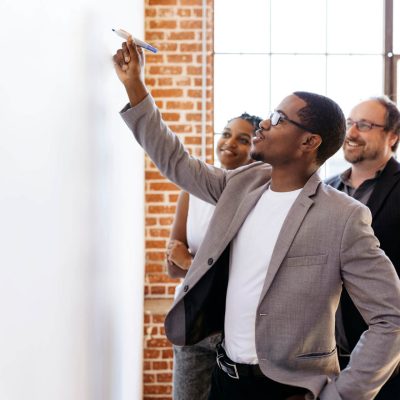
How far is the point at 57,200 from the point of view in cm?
102

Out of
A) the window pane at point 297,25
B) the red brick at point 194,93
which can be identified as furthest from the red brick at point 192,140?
the window pane at point 297,25

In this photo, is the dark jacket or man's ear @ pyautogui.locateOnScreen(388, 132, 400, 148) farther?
man's ear @ pyautogui.locateOnScreen(388, 132, 400, 148)

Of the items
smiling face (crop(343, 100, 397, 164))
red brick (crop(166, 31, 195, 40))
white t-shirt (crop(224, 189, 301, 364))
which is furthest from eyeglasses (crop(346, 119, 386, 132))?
red brick (crop(166, 31, 195, 40))

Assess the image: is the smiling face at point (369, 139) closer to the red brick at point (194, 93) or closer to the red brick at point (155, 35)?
the red brick at point (194, 93)

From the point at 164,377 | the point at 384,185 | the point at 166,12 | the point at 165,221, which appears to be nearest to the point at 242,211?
the point at 384,185

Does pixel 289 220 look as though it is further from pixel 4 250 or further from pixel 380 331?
pixel 4 250

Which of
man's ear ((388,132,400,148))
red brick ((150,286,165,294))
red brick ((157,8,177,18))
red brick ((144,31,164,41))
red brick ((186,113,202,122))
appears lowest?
red brick ((150,286,165,294))

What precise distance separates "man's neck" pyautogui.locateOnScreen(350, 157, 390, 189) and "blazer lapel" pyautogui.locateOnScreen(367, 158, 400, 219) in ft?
0.11

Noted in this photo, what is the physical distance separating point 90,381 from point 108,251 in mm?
411

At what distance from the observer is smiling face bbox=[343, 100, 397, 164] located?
2451 mm

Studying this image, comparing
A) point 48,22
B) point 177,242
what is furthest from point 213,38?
point 48,22

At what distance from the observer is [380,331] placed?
1419 mm

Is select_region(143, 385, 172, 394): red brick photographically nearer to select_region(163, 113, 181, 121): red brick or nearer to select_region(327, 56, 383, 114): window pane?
select_region(163, 113, 181, 121): red brick

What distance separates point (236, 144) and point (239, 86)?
179cm
